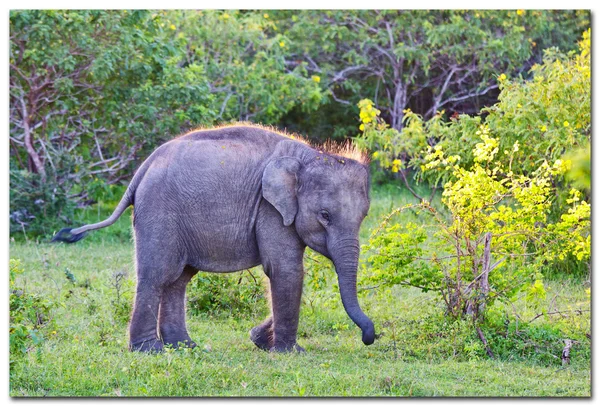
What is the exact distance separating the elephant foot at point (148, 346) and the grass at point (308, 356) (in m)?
0.09

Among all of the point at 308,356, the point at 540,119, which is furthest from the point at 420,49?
the point at 308,356

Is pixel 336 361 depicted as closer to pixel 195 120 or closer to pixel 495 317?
pixel 495 317

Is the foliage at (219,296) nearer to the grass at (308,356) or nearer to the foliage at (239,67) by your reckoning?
the grass at (308,356)

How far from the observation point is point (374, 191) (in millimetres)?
15703

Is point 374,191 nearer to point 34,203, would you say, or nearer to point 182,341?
point 34,203

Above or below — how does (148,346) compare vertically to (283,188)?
below

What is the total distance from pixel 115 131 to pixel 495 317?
7504mm

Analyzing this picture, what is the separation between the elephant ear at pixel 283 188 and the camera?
6.71 metres

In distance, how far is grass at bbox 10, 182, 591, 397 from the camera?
5.91 m

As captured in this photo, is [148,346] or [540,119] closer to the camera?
[148,346]

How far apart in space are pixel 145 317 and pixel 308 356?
1249 millimetres

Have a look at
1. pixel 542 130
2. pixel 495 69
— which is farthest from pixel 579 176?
pixel 495 69

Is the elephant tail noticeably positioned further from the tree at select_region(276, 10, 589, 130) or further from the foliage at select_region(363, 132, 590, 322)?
the tree at select_region(276, 10, 589, 130)

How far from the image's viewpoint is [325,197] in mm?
6695
